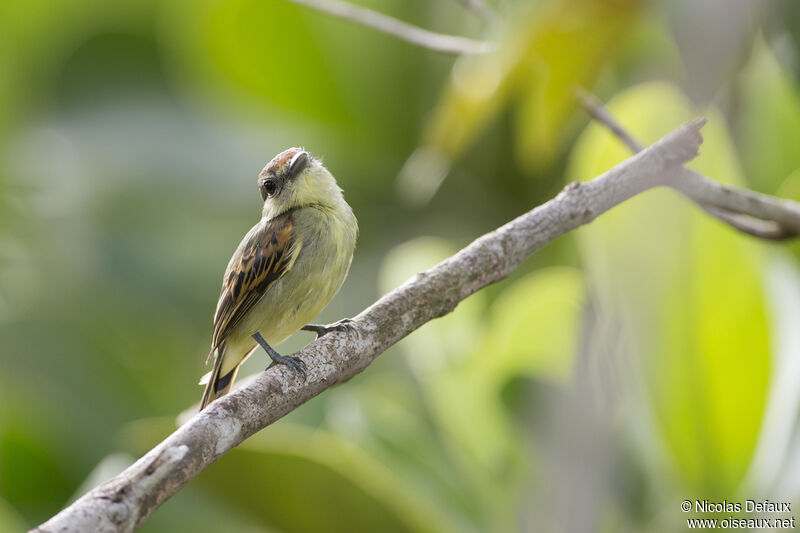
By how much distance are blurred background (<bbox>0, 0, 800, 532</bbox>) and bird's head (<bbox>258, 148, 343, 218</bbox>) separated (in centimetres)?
37

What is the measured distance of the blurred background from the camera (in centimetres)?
288

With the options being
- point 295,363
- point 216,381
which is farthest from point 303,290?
point 295,363

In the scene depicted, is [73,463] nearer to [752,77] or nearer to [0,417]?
[0,417]

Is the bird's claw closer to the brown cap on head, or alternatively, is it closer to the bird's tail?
the bird's tail

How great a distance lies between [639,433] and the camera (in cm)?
339

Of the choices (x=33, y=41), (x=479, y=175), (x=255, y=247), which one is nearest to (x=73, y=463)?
(x=255, y=247)

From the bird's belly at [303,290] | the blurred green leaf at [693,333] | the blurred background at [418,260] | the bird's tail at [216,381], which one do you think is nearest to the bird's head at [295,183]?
the bird's belly at [303,290]

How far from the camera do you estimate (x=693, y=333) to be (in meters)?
3.14

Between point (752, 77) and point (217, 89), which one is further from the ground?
point (217, 89)

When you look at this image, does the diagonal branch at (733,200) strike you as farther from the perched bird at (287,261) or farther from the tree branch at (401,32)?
the perched bird at (287,261)

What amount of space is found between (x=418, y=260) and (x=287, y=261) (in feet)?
4.08

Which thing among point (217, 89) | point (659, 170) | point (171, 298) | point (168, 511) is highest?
point (217, 89)

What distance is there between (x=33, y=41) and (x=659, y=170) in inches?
202

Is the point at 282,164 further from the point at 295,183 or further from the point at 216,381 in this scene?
the point at 216,381
